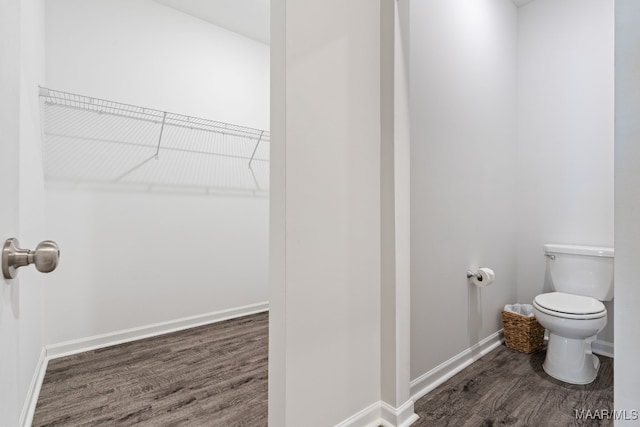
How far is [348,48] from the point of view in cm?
140

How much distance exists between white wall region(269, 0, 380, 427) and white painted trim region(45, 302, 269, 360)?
1813 mm

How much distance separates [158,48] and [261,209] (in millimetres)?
1690

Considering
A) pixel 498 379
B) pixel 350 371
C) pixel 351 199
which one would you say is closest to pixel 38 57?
pixel 351 199

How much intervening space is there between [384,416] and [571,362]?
1246 mm

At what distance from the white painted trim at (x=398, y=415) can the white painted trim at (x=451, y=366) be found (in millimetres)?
117

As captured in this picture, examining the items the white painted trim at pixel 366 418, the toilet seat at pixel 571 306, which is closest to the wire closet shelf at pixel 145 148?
the white painted trim at pixel 366 418

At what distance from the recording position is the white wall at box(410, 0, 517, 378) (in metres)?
1.74

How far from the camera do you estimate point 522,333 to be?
2232 millimetres

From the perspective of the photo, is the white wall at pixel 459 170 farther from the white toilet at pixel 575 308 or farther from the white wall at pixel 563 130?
the white toilet at pixel 575 308

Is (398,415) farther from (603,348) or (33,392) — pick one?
(33,392)

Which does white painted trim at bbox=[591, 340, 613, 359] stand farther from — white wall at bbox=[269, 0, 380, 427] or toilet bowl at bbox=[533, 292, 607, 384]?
white wall at bbox=[269, 0, 380, 427]

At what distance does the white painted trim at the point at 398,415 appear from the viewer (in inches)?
57.9

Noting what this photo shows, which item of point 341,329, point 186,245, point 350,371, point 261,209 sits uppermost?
point 261,209

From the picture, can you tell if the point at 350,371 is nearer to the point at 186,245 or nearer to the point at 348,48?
the point at 348,48
